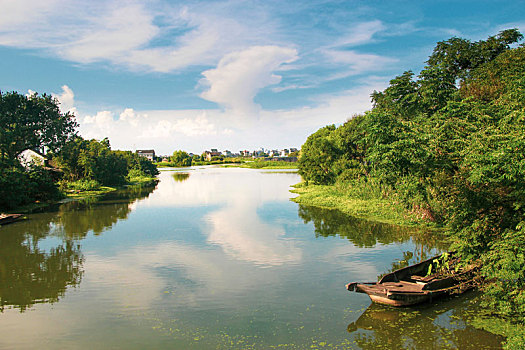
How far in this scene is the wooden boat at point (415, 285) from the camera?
11.5m

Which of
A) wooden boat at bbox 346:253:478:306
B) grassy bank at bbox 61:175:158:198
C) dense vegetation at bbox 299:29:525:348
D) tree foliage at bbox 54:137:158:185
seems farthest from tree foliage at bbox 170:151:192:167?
wooden boat at bbox 346:253:478:306

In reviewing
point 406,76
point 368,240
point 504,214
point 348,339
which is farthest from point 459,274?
point 406,76

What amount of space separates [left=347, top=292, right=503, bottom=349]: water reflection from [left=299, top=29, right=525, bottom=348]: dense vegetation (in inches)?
38.3

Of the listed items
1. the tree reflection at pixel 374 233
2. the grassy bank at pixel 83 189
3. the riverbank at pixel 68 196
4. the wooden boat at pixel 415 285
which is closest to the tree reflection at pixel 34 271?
the wooden boat at pixel 415 285

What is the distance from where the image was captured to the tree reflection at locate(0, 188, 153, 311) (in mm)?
14045

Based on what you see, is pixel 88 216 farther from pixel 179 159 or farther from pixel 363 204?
pixel 179 159

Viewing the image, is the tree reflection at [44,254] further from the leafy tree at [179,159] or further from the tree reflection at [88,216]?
the leafy tree at [179,159]

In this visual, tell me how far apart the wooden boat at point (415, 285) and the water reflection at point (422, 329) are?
37 centimetres

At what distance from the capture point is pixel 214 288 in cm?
1421

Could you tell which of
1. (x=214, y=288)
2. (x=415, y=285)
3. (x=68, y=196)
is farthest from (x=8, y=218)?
(x=415, y=285)

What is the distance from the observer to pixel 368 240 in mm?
21406

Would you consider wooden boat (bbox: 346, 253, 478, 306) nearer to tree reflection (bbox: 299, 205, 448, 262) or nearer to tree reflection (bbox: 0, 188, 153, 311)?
tree reflection (bbox: 299, 205, 448, 262)

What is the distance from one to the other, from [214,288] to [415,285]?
7744 mm

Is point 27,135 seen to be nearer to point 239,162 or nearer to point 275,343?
point 275,343
